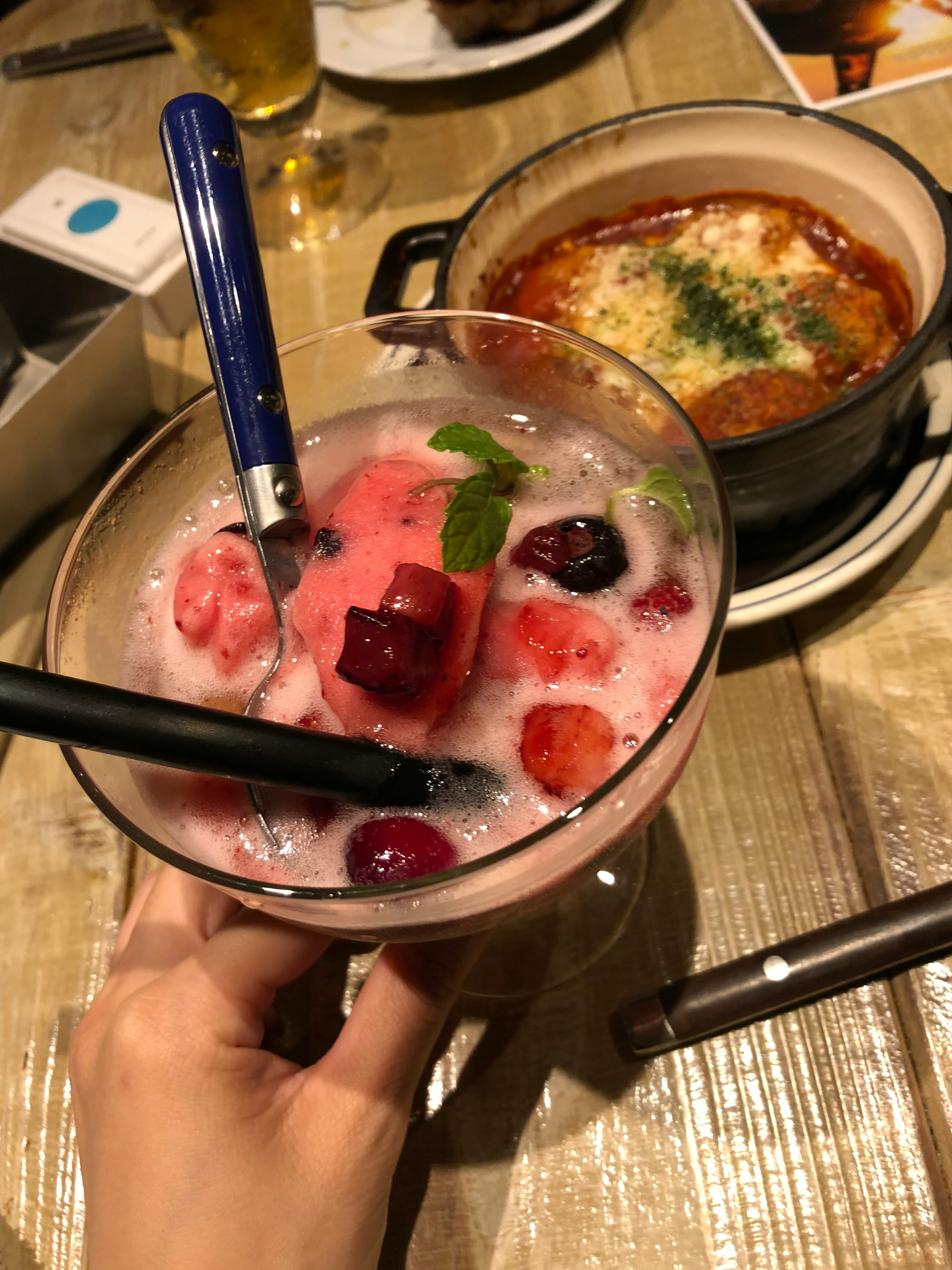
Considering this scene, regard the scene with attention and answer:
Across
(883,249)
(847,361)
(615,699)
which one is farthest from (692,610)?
(883,249)

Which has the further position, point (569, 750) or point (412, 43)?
point (412, 43)

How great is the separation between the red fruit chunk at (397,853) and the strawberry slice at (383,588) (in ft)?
0.22

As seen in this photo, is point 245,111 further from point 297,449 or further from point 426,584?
point 426,584

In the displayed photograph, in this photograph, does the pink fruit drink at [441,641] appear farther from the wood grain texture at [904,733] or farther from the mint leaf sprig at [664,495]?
the wood grain texture at [904,733]

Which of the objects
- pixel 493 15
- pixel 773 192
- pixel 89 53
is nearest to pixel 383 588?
pixel 773 192

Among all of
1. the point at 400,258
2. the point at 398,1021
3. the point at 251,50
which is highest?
the point at 251,50

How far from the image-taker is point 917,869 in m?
0.94

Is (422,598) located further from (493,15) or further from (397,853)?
(493,15)

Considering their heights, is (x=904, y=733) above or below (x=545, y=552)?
below

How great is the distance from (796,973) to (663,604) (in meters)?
0.41

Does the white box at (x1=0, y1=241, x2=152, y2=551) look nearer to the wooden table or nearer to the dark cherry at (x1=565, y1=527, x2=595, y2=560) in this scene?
the wooden table

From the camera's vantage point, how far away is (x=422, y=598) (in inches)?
24.4

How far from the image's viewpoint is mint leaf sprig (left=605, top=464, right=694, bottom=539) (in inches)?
28.3

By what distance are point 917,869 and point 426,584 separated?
65 centimetres
